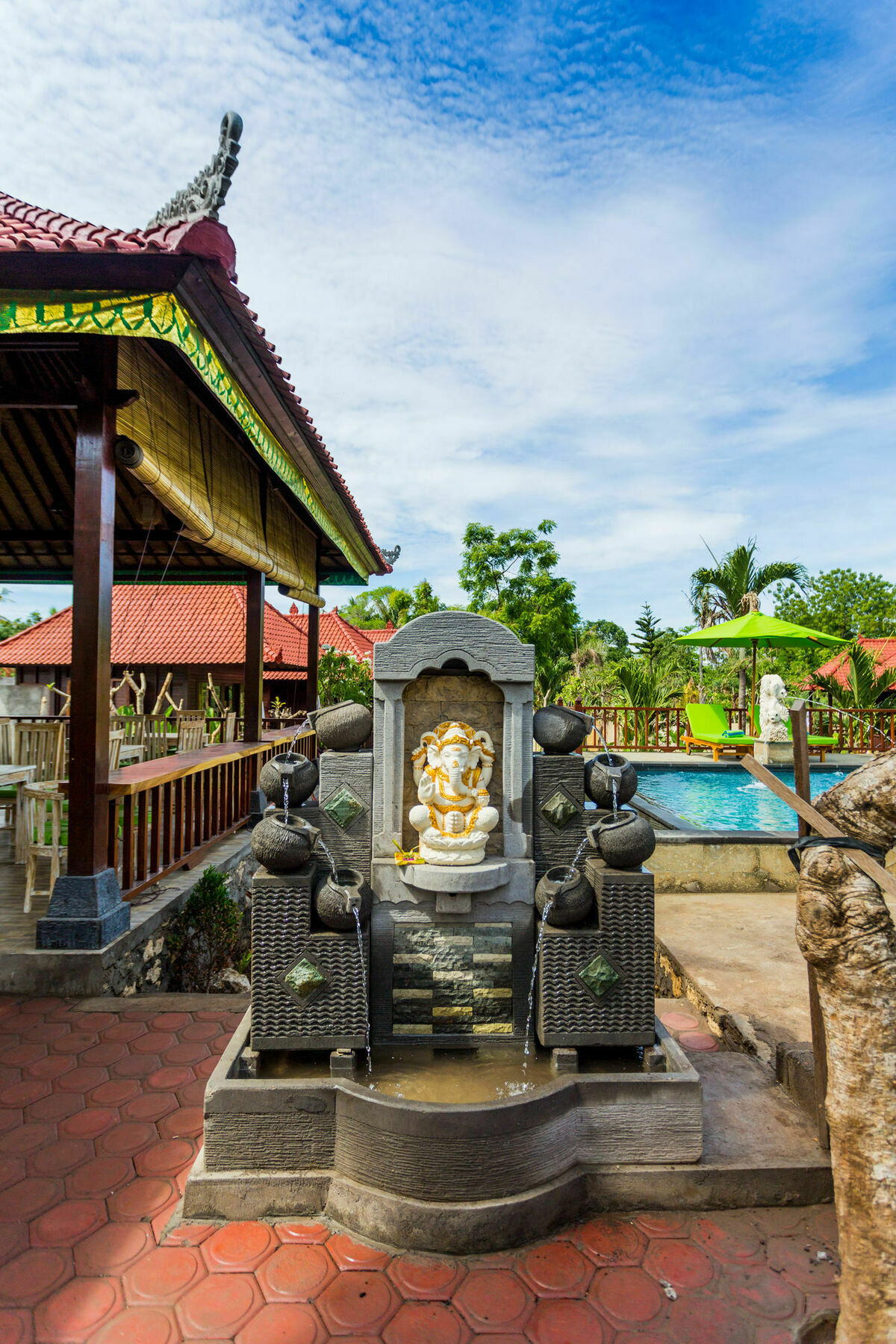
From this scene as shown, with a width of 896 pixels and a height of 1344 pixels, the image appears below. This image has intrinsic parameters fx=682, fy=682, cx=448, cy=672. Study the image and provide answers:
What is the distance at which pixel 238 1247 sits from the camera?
204 cm

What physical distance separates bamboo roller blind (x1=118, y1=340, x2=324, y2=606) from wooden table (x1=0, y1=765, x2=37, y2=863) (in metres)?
2.26

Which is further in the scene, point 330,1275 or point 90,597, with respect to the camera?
point 90,597

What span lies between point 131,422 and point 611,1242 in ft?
14.6

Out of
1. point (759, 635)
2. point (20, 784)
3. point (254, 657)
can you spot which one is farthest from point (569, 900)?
point (759, 635)

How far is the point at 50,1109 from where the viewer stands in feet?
8.70

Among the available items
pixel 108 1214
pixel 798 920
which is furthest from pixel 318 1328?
pixel 798 920

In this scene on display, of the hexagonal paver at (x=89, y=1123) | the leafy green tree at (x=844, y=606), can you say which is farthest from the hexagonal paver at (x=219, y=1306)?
the leafy green tree at (x=844, y=606)

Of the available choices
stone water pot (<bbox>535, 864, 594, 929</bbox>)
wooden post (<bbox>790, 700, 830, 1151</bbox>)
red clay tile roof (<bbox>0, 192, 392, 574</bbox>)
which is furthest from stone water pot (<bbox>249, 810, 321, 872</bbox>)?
red clay tile roof (<bbox>0, 192, 392, 574</bbox>)

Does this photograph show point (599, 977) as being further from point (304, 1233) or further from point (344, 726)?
point (344, 726)

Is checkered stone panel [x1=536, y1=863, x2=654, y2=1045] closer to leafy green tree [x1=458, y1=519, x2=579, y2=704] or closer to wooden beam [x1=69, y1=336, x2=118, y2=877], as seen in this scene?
wooden beam [x1=69, y1=336, x2=118, y2=877]

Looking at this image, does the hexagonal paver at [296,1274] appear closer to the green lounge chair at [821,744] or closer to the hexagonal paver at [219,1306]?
the hexagonal paver at [219,1306]

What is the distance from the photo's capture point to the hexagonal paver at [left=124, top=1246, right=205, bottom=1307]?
186cm

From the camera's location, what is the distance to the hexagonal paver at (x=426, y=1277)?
6.16 feet

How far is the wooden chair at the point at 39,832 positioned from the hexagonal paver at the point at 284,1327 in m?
2.69
